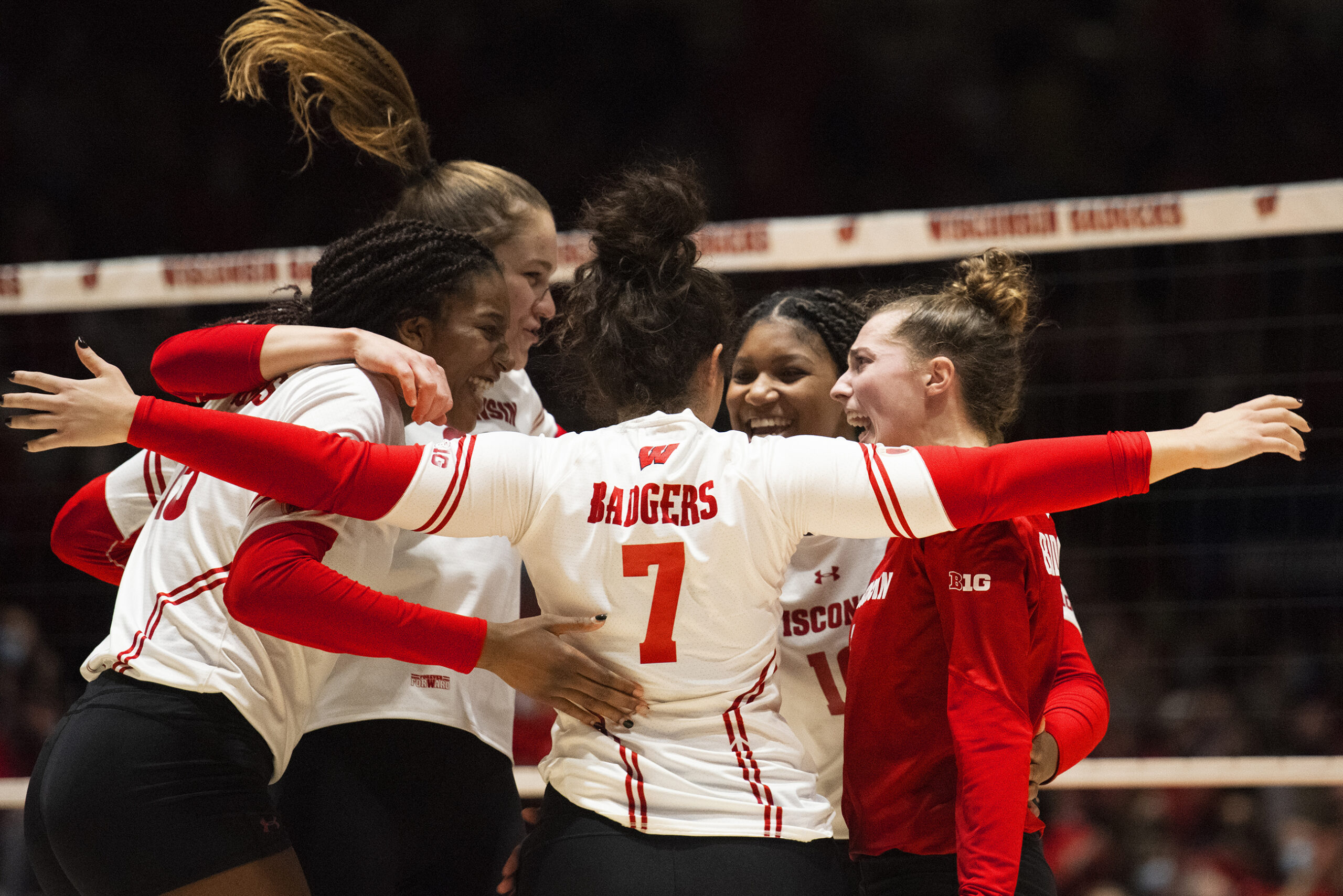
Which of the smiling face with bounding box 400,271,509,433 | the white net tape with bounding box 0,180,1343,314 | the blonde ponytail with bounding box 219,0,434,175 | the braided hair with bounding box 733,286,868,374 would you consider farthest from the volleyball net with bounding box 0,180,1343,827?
the smiling face with bounding box 400,271,509,433

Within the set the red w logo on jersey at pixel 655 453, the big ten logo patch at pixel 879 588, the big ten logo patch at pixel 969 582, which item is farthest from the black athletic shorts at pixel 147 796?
the big ten logo patch at pixel 969 582

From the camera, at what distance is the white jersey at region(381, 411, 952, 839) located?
188 centimetres

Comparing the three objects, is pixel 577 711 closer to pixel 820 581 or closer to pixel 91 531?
pixel 820 581

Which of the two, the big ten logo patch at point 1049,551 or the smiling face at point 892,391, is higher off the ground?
the smiling face at point 892,391

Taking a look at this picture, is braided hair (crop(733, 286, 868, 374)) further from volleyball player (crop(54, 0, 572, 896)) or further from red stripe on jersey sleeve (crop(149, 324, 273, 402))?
red stripe on jersey sleeve (crop(149, 324, 273, 402))

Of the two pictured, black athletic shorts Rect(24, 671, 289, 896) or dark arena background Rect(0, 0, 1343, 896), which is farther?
dark arena background Rect(0, 0, 1343, 896)

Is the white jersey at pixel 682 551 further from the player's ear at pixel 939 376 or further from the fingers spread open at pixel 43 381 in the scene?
the fingers spread open at pixel 43 381

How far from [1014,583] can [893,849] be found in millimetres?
490

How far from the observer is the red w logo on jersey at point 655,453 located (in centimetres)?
191

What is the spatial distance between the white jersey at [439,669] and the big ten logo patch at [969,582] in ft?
2.88

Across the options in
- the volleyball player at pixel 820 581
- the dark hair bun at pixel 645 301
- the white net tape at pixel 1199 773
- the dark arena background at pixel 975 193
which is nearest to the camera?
the dark hair bun at pixel 645 301

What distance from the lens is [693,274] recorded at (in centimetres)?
213

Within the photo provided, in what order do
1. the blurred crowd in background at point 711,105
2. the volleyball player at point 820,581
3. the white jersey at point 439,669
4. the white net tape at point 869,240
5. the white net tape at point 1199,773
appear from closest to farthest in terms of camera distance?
the volleyball player at point 820,581 → the white jersey at point 439,669 → the white net tape at point 1199,773 → the white net tape at point 869,240 → the blurred crowd in background at point 711,105

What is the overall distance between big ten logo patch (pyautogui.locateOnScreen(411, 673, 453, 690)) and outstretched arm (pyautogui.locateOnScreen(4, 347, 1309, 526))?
53 centimetres
